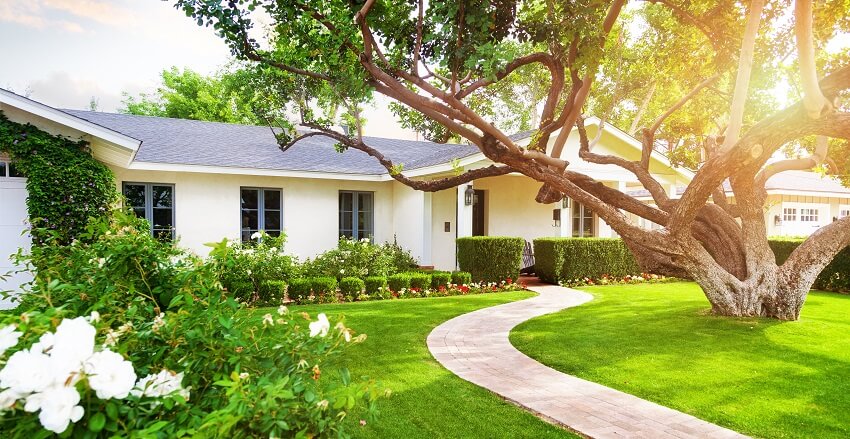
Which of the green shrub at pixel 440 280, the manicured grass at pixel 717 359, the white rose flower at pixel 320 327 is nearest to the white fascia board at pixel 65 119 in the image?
the green shrub at pixel 440 280

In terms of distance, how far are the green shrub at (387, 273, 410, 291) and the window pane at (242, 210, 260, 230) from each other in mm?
4601

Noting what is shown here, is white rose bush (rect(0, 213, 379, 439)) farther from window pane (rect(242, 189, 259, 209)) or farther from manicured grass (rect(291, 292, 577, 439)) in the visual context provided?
window pane (rect(242, 189, 259, 209))

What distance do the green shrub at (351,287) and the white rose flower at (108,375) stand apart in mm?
9799

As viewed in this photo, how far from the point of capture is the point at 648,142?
33.9 ft

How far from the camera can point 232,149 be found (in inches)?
582

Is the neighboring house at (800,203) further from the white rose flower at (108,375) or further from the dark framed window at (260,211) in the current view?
the white rose flower at (108,375)

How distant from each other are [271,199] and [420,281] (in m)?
5.27

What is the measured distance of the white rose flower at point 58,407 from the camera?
119 centimetres

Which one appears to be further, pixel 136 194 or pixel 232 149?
pixel 232 149

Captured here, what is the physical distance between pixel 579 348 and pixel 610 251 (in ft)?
27.3

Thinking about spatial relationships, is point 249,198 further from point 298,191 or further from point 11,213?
point 11,213

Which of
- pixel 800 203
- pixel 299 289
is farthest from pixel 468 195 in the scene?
pixel 800 203

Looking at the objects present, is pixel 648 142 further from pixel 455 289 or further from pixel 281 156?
pixel 281 156

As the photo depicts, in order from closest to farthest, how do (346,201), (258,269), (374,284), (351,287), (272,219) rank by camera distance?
(258,269)
(351,287)
(374,284)
(272,219)
(346,201)
